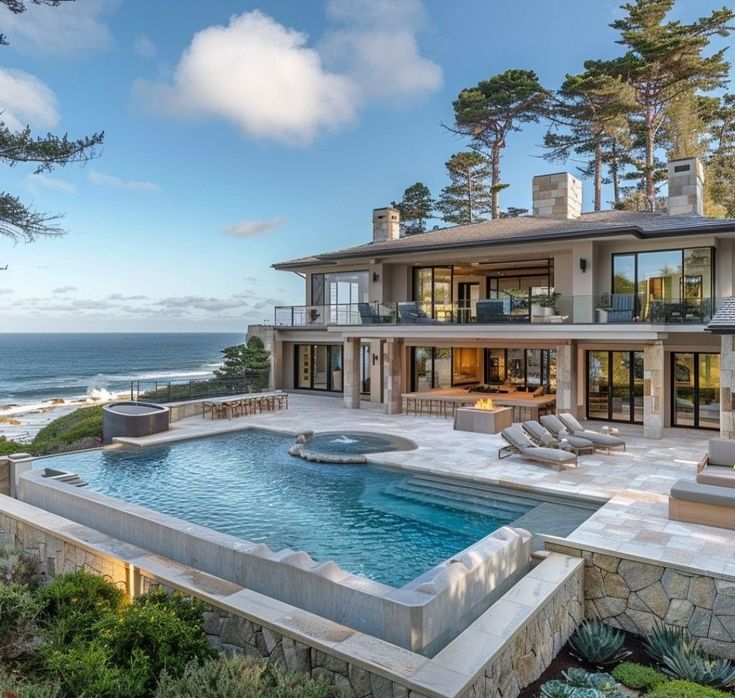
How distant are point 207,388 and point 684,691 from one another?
19668 mm

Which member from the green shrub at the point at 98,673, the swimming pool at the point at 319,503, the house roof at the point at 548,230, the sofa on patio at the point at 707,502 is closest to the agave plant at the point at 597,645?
the swimming pool at the point at 319,503

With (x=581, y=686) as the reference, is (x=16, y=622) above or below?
above

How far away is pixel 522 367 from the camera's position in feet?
68.7

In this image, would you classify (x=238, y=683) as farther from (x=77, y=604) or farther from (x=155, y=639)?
(x=77, y=604)

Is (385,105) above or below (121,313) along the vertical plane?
above

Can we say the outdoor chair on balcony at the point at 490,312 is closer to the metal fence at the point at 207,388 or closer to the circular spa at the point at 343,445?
the circular spa at the point at 343,445

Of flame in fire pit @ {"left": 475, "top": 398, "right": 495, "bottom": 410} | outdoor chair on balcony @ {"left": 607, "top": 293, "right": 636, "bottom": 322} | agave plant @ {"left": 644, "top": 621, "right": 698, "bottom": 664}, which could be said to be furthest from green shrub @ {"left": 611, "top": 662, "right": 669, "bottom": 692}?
outdoor chair on balcony @ {"left": 607, "top": 293, "right": 636, "bottom": 322}

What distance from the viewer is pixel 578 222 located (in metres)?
19.0

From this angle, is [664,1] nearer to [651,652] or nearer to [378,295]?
[378,295]

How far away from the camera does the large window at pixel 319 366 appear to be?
25.3 meters

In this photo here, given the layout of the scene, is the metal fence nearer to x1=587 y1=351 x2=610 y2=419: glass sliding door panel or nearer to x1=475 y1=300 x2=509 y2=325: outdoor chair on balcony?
x1=475 y1=300 x2=509 y2=325: outdoor chair on balcony

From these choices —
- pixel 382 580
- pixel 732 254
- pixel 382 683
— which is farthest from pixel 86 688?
pixel 732 254

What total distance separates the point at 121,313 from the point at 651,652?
8417cm

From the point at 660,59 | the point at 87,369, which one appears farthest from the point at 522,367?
the point at 87,369
